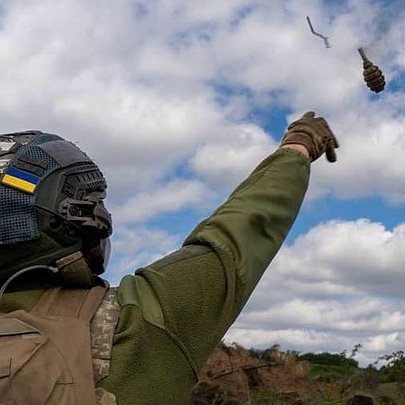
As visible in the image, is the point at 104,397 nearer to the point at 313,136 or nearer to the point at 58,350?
the point at 58,350

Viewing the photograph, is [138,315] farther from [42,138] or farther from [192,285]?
[42,138]

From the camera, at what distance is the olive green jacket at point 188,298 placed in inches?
133

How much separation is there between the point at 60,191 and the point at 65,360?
2.42 ft

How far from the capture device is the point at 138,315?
3381 mm

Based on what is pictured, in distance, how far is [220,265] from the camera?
3.58 m

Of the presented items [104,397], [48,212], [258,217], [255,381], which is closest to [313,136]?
[258,217]

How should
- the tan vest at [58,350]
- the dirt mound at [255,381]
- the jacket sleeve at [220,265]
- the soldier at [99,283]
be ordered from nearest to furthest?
the tan vest at [58,350] → the soldier at [99,283] → the jacket sleeve at [220,265] → the dirt mound at [255,381]

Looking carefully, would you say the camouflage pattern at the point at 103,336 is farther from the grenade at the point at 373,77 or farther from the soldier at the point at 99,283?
the grenade at the point at 373,77

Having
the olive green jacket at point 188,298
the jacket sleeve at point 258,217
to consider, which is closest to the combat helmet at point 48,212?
the olive green jacket at point 188,298

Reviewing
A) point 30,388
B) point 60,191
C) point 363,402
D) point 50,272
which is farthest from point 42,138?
point 363,402

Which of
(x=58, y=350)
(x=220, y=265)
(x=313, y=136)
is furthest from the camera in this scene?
(x=313, y=136)

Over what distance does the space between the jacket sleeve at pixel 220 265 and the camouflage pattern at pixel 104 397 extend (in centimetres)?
28

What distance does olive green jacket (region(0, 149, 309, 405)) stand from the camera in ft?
11.1

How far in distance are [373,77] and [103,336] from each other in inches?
85.4
